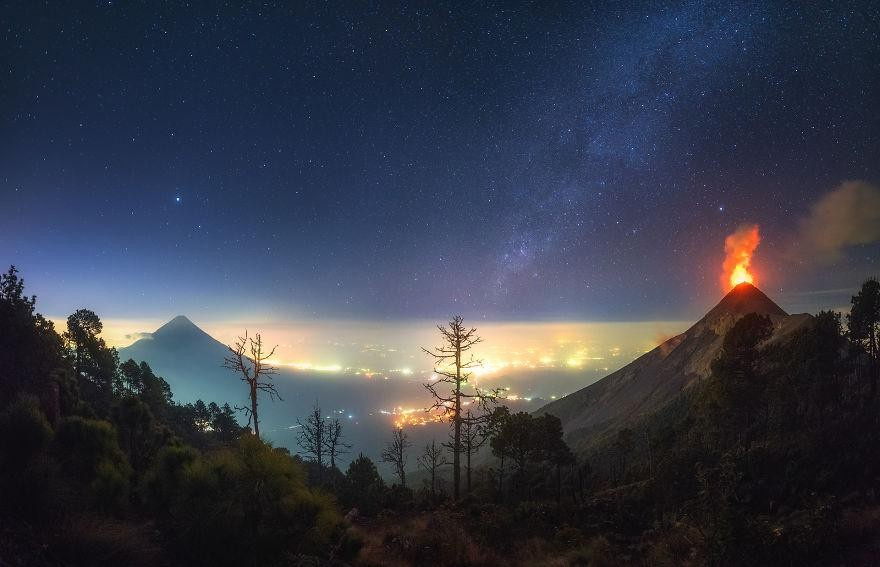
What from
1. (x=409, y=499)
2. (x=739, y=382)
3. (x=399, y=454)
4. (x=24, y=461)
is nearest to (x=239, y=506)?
(x=24, y=461)

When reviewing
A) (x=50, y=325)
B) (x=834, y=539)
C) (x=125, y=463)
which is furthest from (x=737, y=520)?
(x=50, y=325)

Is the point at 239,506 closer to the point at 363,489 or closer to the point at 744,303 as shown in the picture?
the point at 363,489

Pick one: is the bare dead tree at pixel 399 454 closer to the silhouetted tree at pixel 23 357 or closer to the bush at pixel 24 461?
the silhouetted tree at pixel 23 357

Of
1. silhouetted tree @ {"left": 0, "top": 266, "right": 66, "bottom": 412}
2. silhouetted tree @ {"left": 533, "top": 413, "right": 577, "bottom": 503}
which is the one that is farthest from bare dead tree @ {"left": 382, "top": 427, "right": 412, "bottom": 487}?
silhouetted tree @ {"left": 0, "top": 266, "right": 66, "bottom": 412}

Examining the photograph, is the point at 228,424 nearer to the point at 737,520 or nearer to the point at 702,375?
the point at 737,520

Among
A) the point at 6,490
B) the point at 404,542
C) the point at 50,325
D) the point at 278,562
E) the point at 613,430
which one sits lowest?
the point at 613,430

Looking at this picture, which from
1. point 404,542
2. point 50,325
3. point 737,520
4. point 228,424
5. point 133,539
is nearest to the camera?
point 133,539
